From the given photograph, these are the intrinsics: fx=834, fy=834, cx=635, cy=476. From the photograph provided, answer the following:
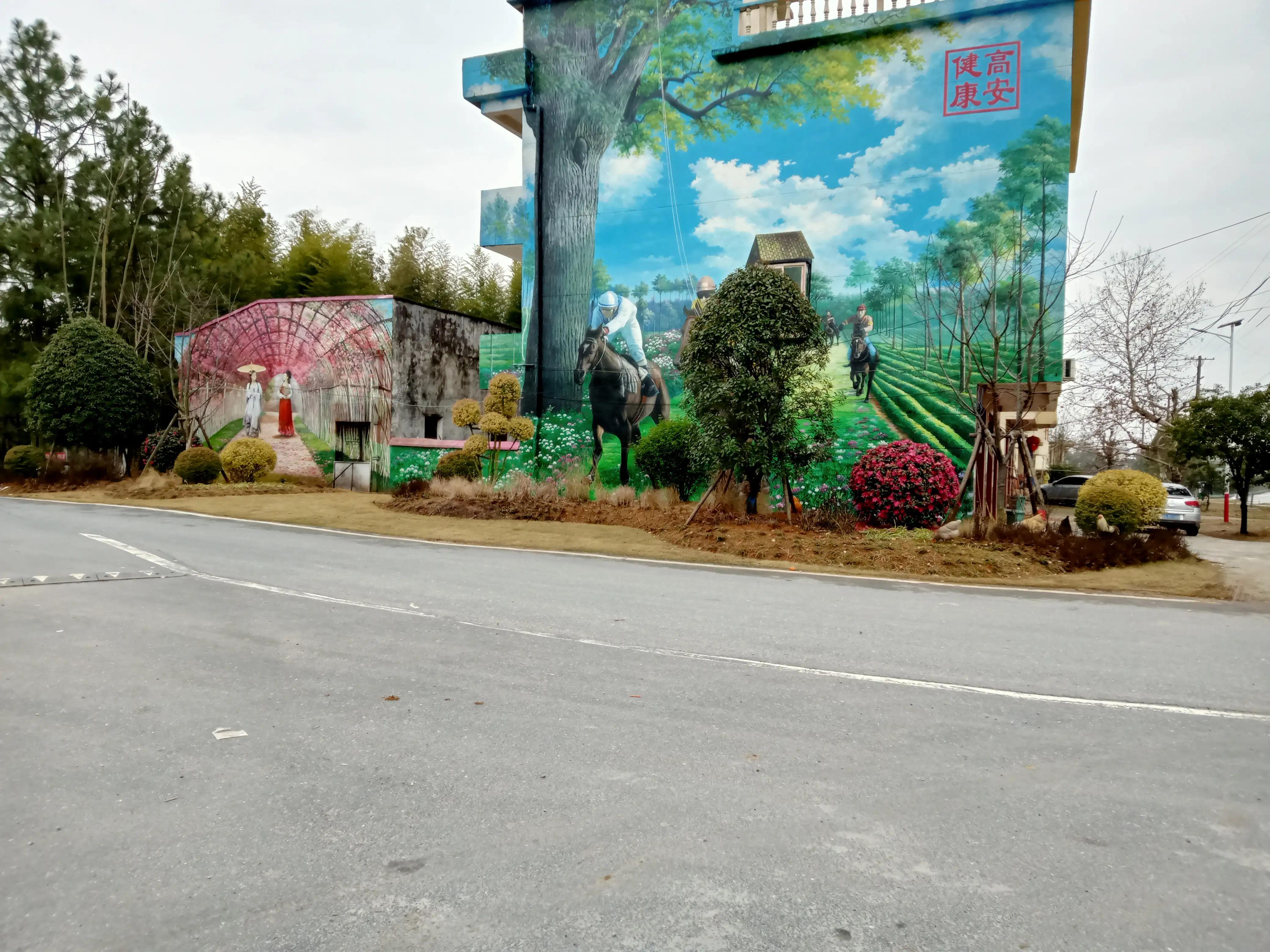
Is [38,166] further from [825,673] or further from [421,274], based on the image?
[825,673]

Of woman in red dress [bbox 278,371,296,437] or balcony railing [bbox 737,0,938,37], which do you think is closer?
balcony railing [bbox 737,0,938,37]

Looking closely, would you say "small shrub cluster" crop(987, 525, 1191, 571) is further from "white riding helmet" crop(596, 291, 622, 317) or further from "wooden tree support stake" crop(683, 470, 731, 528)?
"white riding helmet" crop(596, 291, 622, 317)

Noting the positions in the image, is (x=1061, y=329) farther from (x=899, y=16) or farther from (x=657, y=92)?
(x=657, y=92)

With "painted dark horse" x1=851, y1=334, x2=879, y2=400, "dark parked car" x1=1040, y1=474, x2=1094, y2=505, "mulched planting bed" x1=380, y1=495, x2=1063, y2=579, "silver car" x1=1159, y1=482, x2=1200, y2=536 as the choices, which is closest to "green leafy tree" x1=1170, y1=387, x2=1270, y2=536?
"silver car" x1=1159, y1=482, x2=1200, y2=536

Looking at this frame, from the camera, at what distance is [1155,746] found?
455 centimetres

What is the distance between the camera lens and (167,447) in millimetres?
27750

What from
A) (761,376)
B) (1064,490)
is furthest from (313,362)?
(1064,490)

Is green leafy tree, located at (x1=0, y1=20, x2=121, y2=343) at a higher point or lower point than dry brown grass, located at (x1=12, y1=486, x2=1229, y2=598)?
higher

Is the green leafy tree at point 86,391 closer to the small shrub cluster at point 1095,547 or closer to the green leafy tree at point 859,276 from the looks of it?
the green leafy tree at point 859,276

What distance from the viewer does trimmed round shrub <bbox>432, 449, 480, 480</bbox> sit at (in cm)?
2200

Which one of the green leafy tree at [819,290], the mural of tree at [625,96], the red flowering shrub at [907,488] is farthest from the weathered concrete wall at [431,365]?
the red flowering shrub at [907,488]

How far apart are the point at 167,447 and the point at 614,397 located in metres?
16.3

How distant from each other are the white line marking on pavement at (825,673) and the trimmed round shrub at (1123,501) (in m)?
9.80

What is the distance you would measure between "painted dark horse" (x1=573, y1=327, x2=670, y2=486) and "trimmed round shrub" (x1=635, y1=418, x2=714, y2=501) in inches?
37.3
